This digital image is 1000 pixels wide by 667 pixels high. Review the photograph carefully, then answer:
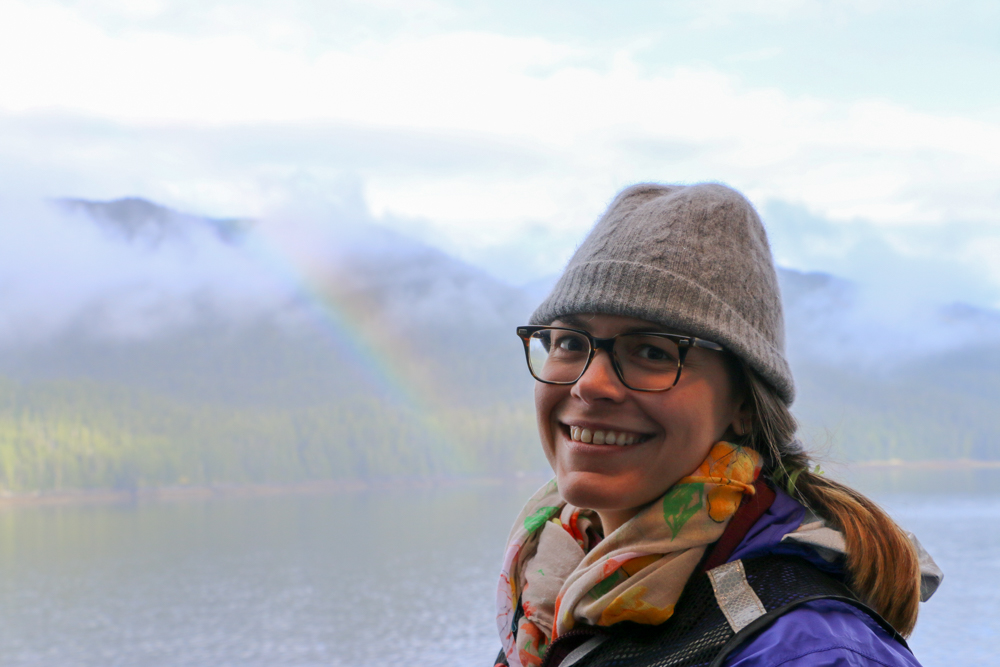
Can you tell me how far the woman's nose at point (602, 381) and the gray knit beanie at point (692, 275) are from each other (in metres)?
0.09

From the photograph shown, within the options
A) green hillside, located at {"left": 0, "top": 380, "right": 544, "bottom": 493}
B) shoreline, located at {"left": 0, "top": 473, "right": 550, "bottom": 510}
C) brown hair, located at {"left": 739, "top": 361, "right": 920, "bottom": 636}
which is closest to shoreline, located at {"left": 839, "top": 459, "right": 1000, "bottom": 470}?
shoreline, located at {"left": 0, "top": 473, "right": 550, "bottom": 510}

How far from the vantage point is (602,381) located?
4.97 feet

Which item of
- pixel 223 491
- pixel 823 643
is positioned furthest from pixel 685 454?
pixel 223 491

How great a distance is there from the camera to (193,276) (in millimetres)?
179625

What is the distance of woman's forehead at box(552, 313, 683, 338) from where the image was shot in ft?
4.90

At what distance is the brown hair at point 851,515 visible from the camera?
1.42m

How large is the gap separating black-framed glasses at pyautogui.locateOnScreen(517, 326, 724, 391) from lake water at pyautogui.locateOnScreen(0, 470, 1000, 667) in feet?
70.3

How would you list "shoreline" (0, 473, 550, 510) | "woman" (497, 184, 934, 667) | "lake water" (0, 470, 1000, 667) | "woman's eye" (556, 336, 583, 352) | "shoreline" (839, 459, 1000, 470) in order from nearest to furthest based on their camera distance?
"woman" (497, 184, 934, 667) < "woman's eye" (556, 336, 583, 352) < "lake water" (0, 470, 1000, 667) < "shoreline" (0, 473, 550, 510) < "shoreline" (839, 459, 1000, 470)

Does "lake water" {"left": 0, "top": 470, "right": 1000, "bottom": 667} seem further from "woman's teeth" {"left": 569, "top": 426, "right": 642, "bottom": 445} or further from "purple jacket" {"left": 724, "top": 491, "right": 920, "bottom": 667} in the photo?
"purple jacket" {"left": 724, "top": 491, "right": 920, "bottom": 667}

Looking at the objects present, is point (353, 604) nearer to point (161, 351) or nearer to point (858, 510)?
point (858, 510)

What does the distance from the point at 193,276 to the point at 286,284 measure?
19.6 m

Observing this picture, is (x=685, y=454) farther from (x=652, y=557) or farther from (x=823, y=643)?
(x=823, y=643)

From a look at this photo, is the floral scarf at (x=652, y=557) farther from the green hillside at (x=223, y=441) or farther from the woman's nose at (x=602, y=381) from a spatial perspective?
the green hillside at (x=223, y=441)

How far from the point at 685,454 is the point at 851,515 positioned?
0.30 metres
